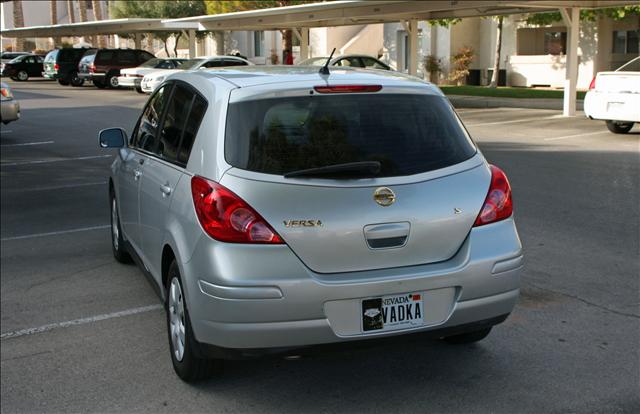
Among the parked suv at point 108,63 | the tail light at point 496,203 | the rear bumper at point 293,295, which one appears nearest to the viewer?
the rear bumper at point 293,295

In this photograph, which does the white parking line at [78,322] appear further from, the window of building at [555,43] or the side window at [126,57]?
the side window at [126,57]

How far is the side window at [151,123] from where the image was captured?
563 cm

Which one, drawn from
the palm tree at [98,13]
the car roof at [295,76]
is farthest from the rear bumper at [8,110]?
the palm tree at [98,13]

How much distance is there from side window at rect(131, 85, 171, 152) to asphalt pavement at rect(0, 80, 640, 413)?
3.96ft

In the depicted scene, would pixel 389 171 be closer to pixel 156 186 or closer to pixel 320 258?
pixel 320 258

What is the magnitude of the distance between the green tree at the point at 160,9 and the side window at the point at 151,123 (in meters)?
51.7

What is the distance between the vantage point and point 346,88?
4359 millimetres

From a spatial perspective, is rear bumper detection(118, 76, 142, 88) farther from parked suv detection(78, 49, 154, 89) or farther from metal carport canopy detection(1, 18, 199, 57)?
metal carport canopy detection(1, 18, 199, 57)

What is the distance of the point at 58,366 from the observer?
5.04m

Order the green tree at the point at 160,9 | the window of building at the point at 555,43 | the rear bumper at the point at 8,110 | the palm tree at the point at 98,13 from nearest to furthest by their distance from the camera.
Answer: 1. the rear bumper at the point at 8,110
2. the window of building at the point at 555,43
3. the green tree at the point at 160,9
4. the palm tree at the point at 98,13

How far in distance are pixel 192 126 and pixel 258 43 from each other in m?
52.6

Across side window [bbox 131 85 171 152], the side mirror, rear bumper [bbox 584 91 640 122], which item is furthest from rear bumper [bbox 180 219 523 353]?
rear bumper [bbox 584 91 640 122]

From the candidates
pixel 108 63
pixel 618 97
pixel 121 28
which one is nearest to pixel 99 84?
pixel 108 63

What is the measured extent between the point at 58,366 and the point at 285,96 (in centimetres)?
224
